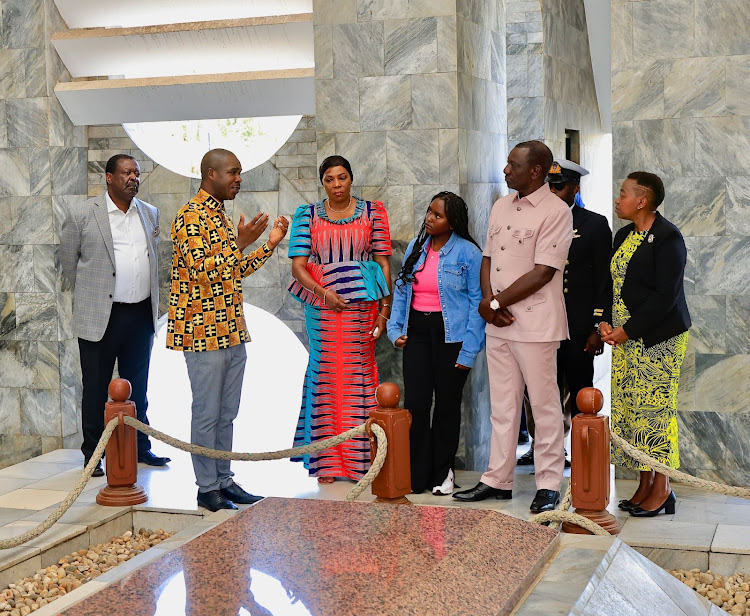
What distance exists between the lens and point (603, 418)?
4.57m

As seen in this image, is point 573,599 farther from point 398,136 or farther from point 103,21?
point 103,21

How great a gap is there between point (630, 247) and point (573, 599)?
2.33 metres

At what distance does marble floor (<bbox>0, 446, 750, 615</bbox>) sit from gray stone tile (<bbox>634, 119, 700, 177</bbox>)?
→ 5.86ft

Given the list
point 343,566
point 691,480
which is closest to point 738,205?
point 691,480

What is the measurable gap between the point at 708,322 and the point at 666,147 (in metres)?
1.01

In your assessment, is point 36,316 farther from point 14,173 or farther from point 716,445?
point 716,445

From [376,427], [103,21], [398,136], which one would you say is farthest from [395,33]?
[376,427]

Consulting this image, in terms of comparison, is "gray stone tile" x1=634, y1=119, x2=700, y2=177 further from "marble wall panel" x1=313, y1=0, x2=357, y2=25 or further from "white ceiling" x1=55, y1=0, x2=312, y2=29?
"white ceiling" x1=55, y1=0, x2=312, y2=29

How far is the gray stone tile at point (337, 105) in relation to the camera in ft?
21.2

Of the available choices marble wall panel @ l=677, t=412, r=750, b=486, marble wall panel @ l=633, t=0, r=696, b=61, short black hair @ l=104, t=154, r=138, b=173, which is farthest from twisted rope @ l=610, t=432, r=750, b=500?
short black hair @ l=104, t=154, r=138, b=173

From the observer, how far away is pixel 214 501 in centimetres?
547

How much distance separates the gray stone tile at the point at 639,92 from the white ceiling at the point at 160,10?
2.25m

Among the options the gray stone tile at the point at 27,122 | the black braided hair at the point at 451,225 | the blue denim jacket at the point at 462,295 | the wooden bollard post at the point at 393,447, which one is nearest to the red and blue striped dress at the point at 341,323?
the black braided hair at the point at 451,225

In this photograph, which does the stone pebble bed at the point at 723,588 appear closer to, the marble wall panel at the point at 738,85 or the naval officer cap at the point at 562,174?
the naval officer cap at the point at 562,174
